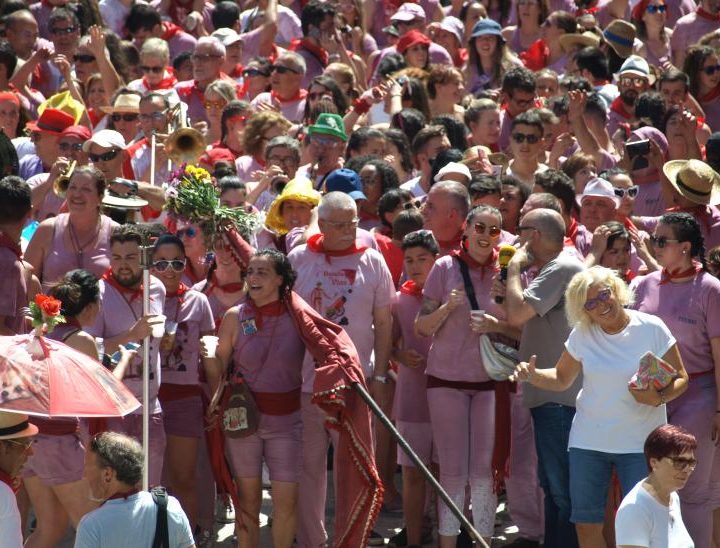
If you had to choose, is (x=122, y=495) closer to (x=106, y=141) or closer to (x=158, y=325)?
(x=158, y=325)

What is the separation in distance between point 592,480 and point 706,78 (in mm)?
5796

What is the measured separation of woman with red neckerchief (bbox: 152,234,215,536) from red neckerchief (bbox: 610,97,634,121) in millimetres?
5046

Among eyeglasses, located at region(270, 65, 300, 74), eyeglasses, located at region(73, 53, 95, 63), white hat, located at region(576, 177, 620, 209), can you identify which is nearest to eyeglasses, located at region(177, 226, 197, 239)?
white hat, located at region(576, 177, 620, 209)

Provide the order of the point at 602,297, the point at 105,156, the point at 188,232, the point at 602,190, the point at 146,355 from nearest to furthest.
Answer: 1. the point at 602,297
2. the point at 146,355
3. the point at 188,232
4. the point at 602,190
5. the point at 105,156

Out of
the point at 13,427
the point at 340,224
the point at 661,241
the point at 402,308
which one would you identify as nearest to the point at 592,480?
the point at 661,241

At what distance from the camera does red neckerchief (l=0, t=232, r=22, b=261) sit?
905 centimetres

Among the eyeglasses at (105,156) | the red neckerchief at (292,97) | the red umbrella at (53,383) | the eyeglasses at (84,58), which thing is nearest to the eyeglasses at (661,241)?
the red umbrella at (53,383)

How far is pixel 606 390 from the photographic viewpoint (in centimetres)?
827

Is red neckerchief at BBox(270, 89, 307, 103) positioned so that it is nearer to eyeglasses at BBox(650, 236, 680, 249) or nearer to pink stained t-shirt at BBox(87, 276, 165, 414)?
pink stained t-shirt at BBox(87, 276, 165, 414)

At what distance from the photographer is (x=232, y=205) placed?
1044cm

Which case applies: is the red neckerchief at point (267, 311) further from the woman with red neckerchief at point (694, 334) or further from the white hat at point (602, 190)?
the white hat at point (602, 190)

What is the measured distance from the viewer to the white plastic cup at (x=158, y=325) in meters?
8.77

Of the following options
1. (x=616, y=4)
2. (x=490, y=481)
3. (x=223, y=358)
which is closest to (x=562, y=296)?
(x=490, y=481)

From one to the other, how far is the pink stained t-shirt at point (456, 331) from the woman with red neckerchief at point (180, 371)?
1405 millimetres
